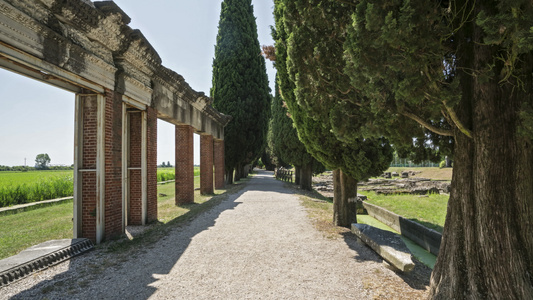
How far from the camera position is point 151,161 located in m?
8.45

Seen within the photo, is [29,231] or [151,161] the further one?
[151,161]

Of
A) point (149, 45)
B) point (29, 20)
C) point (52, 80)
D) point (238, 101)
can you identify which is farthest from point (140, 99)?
point (238, 101)

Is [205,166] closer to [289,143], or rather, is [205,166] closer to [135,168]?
[289,143]

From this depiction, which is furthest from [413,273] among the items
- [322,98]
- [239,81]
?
[239,81]

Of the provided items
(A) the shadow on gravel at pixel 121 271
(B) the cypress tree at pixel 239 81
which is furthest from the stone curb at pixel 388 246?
(B) the cypress tree at pixel 239 81

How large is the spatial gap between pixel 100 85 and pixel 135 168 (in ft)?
9.14

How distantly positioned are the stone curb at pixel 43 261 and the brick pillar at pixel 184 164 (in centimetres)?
635

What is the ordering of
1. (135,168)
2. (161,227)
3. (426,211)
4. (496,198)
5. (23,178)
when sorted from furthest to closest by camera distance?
1. (23,178)
2. (426,211)
3. (135,168)
4. (161,227)
5. (496,198)

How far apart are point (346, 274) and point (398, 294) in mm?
843

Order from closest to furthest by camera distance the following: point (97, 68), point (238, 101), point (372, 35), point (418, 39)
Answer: point (418, 39)
point (372, 35)
point (97, 68)
point (238, 101)

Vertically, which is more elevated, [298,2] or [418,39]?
[298,2]

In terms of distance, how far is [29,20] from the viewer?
14.3 ft

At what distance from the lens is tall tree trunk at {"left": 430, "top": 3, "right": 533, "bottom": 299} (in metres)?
2.92

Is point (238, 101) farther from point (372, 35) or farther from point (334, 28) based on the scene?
point (372, 35)
